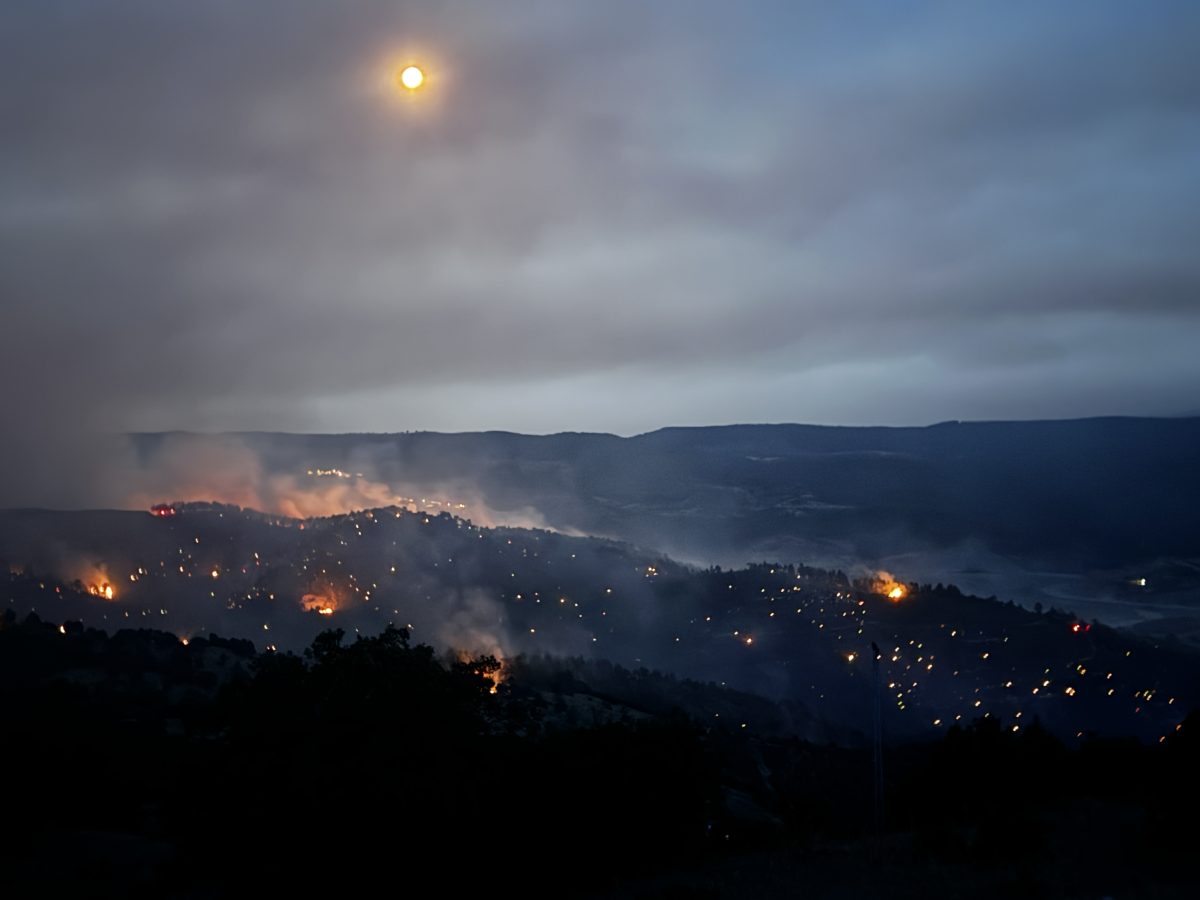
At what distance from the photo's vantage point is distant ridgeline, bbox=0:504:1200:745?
91.0 metres

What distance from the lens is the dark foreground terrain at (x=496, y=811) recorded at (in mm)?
19328

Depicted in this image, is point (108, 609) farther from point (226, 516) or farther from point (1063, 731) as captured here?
point (1063, 731)

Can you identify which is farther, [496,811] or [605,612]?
[605,612]

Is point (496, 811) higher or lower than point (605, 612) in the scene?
higher

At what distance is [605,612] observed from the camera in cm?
12281

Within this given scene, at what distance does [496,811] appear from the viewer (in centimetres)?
2203

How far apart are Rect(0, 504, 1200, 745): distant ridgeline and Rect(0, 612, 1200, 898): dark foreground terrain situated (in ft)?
162

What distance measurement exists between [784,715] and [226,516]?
10164 cm

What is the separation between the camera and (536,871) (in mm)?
21688

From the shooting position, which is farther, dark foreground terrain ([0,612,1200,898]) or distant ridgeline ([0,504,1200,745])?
distant ridgeline ([0,504,1200,745])

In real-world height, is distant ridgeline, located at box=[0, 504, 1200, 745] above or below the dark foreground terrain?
below

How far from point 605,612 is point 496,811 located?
101451 mm

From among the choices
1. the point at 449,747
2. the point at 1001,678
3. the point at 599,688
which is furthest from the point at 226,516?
the point at 449,747

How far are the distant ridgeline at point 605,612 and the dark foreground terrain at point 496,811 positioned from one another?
4950 cm
